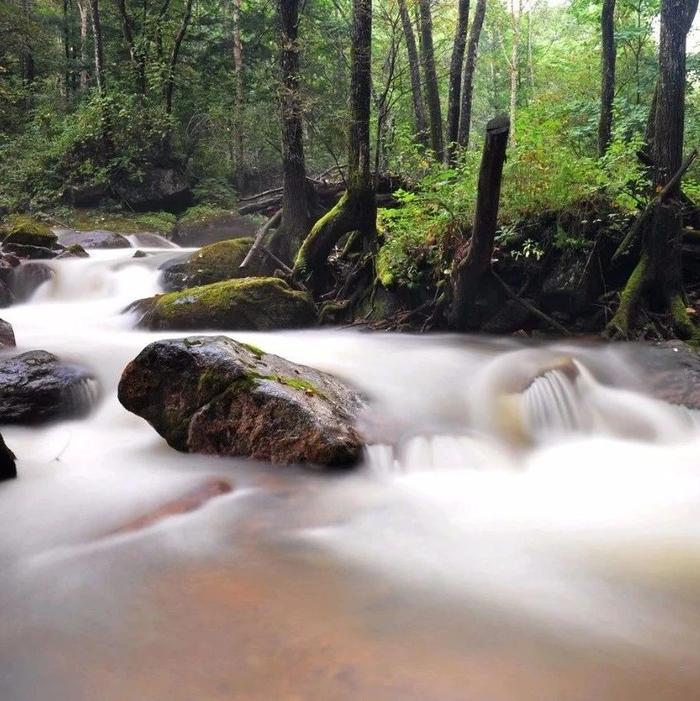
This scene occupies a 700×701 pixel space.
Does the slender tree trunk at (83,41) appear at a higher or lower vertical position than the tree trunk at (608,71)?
higher

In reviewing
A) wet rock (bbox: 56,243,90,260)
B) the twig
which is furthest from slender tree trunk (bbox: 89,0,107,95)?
the twig

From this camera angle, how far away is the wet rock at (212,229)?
18.5m

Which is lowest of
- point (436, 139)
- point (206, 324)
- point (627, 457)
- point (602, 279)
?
point (627, 457)

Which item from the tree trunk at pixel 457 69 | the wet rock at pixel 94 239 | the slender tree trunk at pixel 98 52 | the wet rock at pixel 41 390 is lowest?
the wet rock at pixel 41 390

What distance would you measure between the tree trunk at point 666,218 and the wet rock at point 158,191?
16871 millimetres

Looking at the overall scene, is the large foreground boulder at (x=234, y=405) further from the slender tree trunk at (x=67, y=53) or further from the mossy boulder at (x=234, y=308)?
the slender tree trunk at (x=67, y=53)

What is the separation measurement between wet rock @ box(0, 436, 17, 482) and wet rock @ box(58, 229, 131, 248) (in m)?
12.0

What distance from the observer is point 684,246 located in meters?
7.57

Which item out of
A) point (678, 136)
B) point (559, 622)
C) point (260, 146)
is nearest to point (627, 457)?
point (559, 622)

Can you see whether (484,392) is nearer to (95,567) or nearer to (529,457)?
(529,457)

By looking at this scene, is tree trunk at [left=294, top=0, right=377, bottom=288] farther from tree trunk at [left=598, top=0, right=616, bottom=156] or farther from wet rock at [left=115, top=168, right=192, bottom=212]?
wet rock at [left=115, top=168, right=192, bottom=212]

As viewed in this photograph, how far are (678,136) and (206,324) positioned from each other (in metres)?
6.52

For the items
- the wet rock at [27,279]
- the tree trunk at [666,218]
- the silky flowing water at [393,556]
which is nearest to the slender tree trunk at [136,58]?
the wet rock at [27,279]

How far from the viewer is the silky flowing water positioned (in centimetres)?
243
